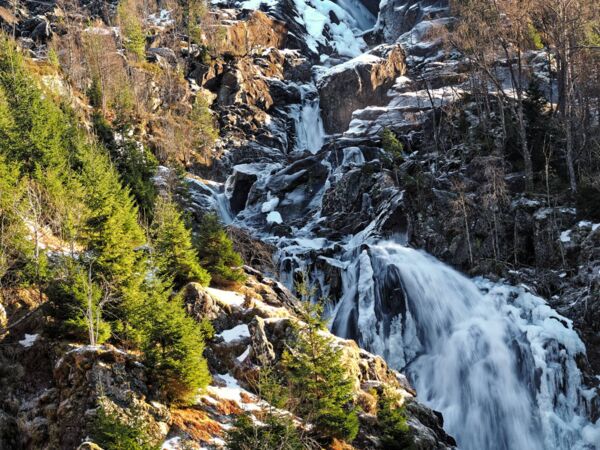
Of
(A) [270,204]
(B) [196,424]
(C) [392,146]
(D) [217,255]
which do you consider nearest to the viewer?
(B) [196,424]

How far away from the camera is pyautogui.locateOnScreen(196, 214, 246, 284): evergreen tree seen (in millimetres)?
21469

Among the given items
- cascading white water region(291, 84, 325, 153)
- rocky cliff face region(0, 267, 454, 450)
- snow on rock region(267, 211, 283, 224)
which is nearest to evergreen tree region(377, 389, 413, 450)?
rocky cliff face region(0, 267, 454, 450)

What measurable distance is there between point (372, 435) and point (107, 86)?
46668 mm

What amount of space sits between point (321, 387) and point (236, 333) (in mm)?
4757

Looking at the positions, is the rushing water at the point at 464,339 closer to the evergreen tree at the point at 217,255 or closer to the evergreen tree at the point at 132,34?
the evergreen tree at the point at 217,255

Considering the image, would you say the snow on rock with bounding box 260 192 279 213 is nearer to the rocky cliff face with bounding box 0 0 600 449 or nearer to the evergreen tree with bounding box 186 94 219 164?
the rocky cliff face with bounding box 0 0 600 449

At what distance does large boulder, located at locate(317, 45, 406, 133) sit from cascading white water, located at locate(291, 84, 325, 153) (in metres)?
1.37

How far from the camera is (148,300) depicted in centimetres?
1459

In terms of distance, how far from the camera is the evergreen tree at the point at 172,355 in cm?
1310

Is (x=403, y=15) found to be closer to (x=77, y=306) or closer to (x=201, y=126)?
(x=201, y=126)

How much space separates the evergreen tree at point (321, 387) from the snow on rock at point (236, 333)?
10.4 ft

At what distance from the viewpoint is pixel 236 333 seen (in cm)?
1783

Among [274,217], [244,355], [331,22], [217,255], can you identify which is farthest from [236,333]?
[331,22]

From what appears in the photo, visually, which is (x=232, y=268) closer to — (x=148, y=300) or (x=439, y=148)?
(x=148, y=300)
